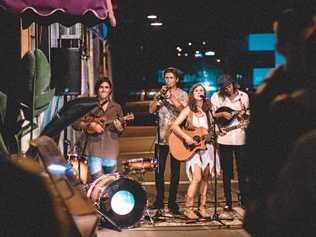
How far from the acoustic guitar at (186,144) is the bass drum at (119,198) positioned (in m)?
0.80

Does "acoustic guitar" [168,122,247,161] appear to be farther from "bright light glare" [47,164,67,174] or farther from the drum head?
"bright light glare" [47,164,67,174]

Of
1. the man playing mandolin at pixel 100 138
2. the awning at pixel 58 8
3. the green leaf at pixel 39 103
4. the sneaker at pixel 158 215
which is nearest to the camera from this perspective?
the awning at pixel 58 8

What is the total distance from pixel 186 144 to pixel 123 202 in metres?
1.18

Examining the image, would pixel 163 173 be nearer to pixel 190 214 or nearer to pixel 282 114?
pixel 190 214

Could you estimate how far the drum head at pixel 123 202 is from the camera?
8102 millimetres

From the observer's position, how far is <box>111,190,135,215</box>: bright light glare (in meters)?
8.21

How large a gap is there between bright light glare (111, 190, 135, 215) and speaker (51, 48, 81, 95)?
1.72 metres

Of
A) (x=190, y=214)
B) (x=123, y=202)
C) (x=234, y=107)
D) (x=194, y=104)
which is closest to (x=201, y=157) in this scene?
(x=194, y=104)

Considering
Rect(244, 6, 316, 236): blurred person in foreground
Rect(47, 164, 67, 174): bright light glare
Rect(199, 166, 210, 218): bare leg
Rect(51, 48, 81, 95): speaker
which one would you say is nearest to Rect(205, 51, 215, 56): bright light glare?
Rect(51, 48, 81, 95): speaker

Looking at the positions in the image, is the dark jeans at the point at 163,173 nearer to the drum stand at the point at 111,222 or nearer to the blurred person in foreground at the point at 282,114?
the drum stand at the point at 111,222

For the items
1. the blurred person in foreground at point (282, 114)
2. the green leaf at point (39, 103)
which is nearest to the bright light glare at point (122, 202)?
the green leaf at point (39, 103)

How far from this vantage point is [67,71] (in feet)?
29.9

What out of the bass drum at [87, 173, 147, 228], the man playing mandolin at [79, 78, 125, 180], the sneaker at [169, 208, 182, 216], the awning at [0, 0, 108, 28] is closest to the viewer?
the awning at [0, 0, 108, 28]

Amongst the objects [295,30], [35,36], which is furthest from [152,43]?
[295,30]
